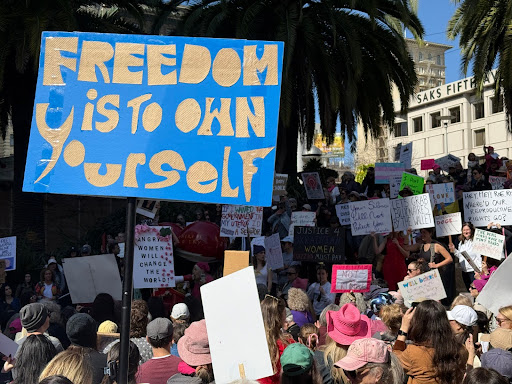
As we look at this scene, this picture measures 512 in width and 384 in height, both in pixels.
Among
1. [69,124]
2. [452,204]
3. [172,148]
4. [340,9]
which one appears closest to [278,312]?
[172,148]

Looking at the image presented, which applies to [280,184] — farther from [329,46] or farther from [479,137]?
[479,137]

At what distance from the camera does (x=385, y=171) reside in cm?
1741

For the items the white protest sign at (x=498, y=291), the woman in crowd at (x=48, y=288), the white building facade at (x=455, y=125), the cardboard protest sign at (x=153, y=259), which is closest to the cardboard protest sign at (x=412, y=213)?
the cardboard protest sign at (x=153, y=259)

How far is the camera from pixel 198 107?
13.4ft

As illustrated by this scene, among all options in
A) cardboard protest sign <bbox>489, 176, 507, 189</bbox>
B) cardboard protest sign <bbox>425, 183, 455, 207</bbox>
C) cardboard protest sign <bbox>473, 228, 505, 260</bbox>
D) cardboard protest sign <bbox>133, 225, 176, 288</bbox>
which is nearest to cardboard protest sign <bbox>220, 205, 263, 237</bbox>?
cardboard protest sign <bbox>133, 225, 176, 288</bbox>

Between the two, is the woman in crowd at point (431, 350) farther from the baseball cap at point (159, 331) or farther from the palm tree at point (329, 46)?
the palm tree at point (329, 46)

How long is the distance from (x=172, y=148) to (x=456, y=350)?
2015 millimetres

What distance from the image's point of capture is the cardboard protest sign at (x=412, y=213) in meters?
12.4

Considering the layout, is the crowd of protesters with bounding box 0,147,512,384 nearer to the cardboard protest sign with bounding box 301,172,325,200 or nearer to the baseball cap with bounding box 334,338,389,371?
the baseball cap with bounding box 334,338,389,371

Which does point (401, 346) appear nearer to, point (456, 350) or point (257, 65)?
point (456, 350)

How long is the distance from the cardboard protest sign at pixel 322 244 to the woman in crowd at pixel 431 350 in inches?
300

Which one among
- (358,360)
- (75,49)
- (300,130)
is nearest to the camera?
(358,360)

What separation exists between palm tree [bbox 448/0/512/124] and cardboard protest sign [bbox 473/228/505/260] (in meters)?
8.87

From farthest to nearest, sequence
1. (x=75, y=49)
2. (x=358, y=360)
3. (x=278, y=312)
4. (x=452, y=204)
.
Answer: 1. (x=452, y=204)
2. (x=278, y=312)
3. (x=75, y=49)
4. (x=358, y=360)
